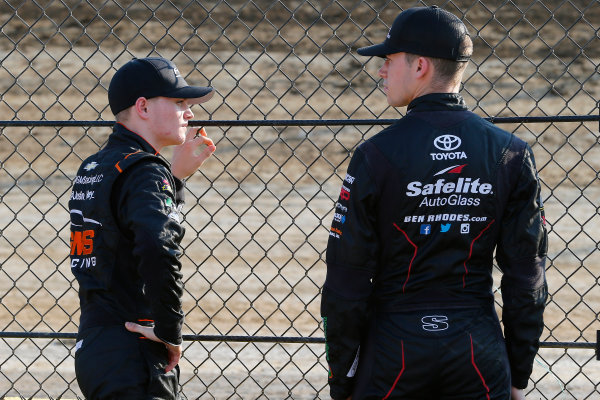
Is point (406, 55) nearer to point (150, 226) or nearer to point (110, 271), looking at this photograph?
point (150, 226)

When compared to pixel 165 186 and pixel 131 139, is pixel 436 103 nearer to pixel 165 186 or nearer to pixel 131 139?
pixel 165 186

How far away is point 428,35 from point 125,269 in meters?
1.27

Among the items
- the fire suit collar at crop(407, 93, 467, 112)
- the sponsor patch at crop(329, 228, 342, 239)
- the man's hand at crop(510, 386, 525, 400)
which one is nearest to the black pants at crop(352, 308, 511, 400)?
the man's hand at crop(510, 386, 525, 400)

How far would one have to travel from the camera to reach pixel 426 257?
267 cm

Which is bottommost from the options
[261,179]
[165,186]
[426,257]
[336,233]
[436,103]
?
[261,179]

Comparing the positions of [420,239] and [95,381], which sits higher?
[420,239]

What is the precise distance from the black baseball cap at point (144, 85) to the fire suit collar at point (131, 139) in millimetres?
81

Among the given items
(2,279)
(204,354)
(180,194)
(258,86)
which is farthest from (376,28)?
(180,194)

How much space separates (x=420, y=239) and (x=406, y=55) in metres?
0.58

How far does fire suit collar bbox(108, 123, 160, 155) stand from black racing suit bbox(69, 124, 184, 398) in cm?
4

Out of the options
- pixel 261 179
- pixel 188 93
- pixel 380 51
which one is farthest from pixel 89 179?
pixel 261 179

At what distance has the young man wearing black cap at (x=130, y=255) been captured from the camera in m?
2.91

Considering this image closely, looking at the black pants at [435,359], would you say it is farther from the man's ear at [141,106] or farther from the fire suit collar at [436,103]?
the man's ear at [141,106]

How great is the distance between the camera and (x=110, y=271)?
3.00 m
